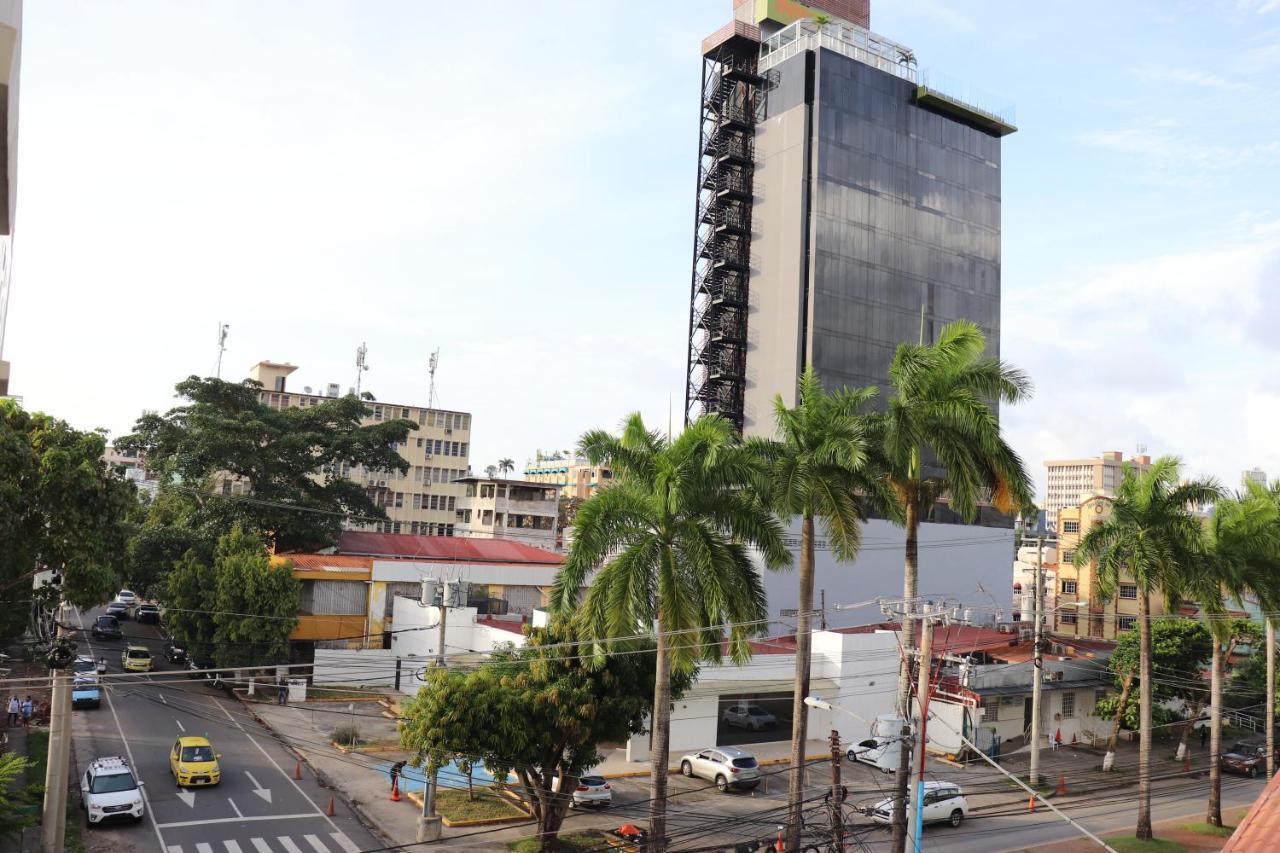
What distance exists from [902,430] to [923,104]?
6156 cm

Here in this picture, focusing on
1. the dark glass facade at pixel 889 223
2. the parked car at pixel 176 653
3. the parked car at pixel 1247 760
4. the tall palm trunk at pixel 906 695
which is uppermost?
the dark glass facade at pixel 889 223

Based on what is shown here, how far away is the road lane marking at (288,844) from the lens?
94.8 feet

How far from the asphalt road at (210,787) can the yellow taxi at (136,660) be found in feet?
6.70

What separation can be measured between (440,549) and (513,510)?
38.0 m

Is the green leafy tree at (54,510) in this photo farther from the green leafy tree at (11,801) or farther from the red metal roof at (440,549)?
the red metal roof at (440,549)

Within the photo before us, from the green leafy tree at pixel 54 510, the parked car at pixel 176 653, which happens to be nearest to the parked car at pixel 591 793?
the green leafy tree at pixel 54 510

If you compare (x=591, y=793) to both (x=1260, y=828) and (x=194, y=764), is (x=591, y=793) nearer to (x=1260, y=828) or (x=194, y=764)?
(x=194, y=764)

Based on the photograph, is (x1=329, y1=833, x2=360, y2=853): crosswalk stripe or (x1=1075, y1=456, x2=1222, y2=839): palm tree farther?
(x1=1075, y1=456, x2=1222, y2=839): palm tree

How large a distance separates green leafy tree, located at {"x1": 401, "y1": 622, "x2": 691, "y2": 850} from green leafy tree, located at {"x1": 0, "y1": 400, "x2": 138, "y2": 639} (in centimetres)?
1074

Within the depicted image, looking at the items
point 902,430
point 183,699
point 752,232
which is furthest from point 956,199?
point 183,699

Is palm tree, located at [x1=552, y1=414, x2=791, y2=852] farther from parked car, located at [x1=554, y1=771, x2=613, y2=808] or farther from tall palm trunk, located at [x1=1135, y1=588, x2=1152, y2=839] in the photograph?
tall palm trunk, located at [x1=1135, y1=588, x2=1152, y2=839]

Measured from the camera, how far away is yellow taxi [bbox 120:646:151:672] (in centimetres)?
5444

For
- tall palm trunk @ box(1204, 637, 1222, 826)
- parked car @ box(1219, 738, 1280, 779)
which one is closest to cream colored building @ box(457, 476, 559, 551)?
parked car @ box(1219, 738, 1280, 779)

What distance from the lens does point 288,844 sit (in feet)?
96.3
